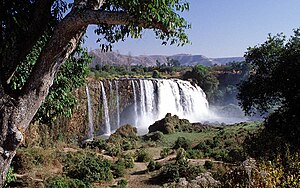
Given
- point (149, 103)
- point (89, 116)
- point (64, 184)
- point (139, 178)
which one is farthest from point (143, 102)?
point (64, 184)

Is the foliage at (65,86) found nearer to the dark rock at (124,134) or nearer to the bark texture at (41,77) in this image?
the bark texture at (41,77)

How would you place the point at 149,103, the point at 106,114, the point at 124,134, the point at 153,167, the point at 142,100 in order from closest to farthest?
the point at 153,167 → the point at 124,134 → the point at 106,114 → the point at 142,100 → the point at 149,103

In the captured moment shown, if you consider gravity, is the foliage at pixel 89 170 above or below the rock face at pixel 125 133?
above

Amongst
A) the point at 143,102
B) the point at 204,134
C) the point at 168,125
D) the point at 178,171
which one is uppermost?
the point at 143,102

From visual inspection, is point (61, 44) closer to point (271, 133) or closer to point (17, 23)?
point (17, 23)

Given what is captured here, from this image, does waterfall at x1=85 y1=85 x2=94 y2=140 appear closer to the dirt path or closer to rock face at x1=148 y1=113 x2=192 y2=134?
rock face at x1=148 y1=113 x2=192 y2=134

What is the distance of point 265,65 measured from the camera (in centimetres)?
1362

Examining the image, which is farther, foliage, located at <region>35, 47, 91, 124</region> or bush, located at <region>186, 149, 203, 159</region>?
bush, located at <region>186, 149, 203, 159</region>

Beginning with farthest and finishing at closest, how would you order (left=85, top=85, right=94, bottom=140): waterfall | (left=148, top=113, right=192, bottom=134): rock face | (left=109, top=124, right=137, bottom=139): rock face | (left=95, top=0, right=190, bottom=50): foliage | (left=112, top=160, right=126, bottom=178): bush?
(left=85, top=85, right=94, bottom=140): waterfall
(left=148, top=113, right=192, bottom=134): rock face
(left=109, top=124, right=137, bottom=139): rock face
(left=112, top=160, right=126, bottom=178): bush
(left=95, top=0, right=190, bottom=50): foliage

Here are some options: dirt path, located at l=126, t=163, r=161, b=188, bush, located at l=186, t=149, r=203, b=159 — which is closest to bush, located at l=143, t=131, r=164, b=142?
bush, located at l=186, t=149, r=203, b=159

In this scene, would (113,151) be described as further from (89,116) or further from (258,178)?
(258,178)

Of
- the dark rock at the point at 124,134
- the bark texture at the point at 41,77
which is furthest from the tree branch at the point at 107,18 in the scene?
the dark rock at the point at 124,134

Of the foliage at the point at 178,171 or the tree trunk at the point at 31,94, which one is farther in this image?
the foliage at the point at 178,171

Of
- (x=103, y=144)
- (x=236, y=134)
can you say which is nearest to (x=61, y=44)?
(x=103, y=144)
